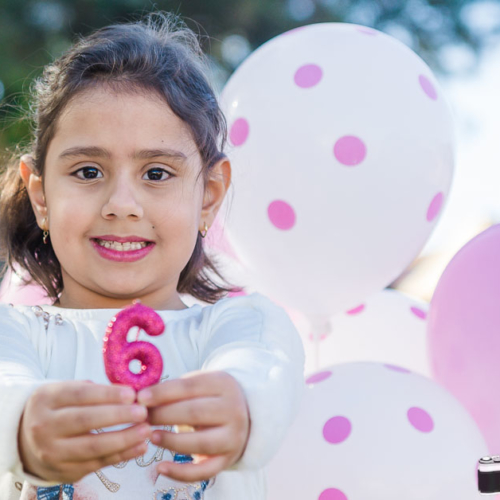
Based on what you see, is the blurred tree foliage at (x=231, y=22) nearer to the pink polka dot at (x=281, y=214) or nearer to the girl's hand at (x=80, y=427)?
the pink polka dot at (x=281, y=214)

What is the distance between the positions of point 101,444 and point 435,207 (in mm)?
A: 1570

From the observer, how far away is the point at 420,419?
1743mm

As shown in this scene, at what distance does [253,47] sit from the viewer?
25.6 ft

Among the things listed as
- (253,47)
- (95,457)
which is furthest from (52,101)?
(253,47)

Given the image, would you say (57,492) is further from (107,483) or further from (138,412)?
(138,412)

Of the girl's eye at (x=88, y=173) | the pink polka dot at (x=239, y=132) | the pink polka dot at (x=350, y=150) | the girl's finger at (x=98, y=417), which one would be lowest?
the girl's finger at (x=98, y=417)

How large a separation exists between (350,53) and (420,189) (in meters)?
0.41

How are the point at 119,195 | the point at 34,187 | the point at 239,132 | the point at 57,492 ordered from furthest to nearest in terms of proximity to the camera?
1. the point at 239,132
2. the point at 34,187
3. the point at 119,195
4. the point at 57,492

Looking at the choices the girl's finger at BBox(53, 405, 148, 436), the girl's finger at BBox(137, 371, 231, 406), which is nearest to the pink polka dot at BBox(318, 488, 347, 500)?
the girl's finger at BBox(137, 371, 231, 406)

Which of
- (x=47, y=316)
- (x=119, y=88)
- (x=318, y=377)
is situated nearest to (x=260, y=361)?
(x=47, y=316)

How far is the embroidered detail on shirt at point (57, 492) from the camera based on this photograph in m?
1.25

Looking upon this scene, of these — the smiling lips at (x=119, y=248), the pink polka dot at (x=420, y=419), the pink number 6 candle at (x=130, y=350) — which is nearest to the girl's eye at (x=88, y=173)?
the smiling lips at (x=119, y=248)

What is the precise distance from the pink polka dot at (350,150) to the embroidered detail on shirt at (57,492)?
121 cm

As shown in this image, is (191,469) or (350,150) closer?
(191,469)
